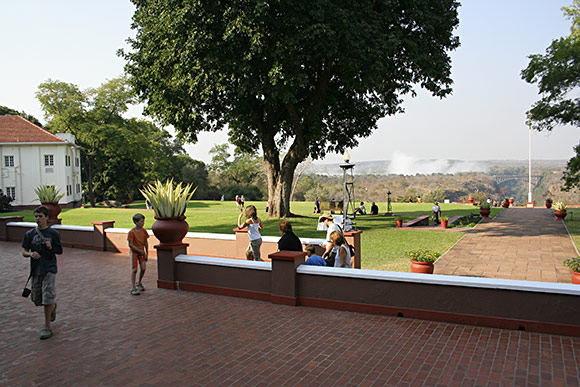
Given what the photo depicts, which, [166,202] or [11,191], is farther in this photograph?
[11,191]

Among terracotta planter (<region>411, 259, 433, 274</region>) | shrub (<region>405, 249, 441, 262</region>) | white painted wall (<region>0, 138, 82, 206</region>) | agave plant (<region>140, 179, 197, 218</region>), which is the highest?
white painted wall (<region>0, 138, 82, 206</region>)

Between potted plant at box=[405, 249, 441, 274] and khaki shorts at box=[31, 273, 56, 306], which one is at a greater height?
khaki shorts at box=[31, 273, 56, 306]

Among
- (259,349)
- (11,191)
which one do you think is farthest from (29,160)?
(259,349)

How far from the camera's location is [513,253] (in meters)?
14.2

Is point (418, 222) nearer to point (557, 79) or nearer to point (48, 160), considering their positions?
point (557, 79)

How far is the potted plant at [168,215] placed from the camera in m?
9.09

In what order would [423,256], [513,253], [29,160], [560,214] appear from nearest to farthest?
[423,256] < [513,253] < [560,214] < [29,160]

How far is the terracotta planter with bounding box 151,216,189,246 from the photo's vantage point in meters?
9.07

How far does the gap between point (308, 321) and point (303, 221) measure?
16.8m

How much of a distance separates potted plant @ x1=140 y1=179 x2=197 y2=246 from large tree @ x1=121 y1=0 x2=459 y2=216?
9.46 meters

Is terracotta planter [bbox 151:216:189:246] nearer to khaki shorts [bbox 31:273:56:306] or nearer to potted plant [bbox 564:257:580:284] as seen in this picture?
khaki shorts [bbox 31:273:56:306]

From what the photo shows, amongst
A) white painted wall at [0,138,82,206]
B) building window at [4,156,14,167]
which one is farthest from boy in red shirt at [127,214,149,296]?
building window at [4,156,14,167]

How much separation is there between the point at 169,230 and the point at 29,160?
4326cm

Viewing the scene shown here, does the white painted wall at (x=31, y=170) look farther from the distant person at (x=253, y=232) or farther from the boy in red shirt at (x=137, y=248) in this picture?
the distant person at (x=253, y=232)
